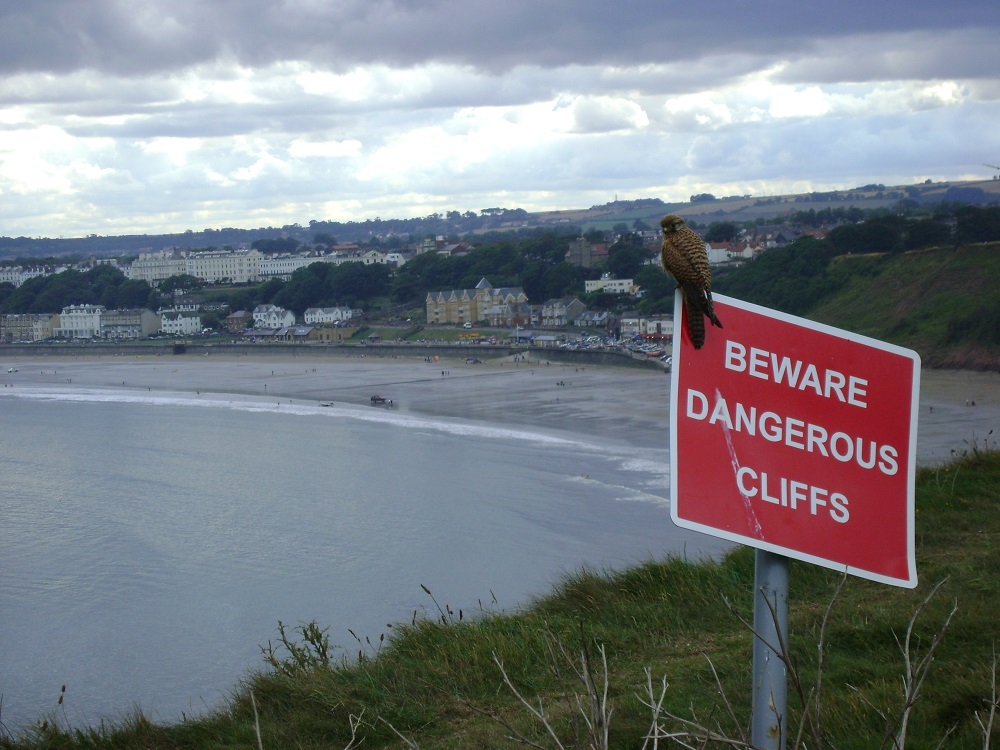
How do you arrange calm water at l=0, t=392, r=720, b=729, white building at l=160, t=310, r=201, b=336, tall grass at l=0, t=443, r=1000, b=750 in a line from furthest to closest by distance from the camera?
white building at l=160, t=310, r=201, b=336 → calm water at l=0, t=392, r=720, b=729 → tall grass at l=0, t=443, r=1000, b=750

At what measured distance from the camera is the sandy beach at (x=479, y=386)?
26175 millimetres

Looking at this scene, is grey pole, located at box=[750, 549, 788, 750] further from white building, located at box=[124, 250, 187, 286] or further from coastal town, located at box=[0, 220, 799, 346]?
white building, located at box=[124, 250, 187, 286]

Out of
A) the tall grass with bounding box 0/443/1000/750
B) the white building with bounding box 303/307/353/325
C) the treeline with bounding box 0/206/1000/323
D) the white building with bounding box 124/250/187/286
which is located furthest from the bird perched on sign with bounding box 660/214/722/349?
the white building with bounding box 124/250/187/286

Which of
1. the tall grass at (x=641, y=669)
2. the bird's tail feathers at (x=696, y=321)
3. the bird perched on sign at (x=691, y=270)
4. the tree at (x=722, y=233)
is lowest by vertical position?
the tall grass at (x=641, y=669)

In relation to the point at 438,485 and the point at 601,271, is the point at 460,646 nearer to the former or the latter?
the point at 438,485

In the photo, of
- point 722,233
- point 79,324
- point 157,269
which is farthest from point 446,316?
point 157,269

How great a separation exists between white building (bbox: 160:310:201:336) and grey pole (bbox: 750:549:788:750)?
8350cm

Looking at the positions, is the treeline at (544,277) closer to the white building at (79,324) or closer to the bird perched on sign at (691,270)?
the white building at (79,324)

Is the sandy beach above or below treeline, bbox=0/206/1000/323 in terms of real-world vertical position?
below

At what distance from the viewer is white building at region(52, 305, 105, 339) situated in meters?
84.4

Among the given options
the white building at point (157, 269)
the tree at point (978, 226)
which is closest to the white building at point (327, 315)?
the tree at point (978, 226)

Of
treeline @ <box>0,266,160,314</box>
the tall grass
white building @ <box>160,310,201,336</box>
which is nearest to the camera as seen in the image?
the tall grass

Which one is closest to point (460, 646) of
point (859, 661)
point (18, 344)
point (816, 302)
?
point (859, 661)

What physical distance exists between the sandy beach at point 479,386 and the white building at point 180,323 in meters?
14.5
